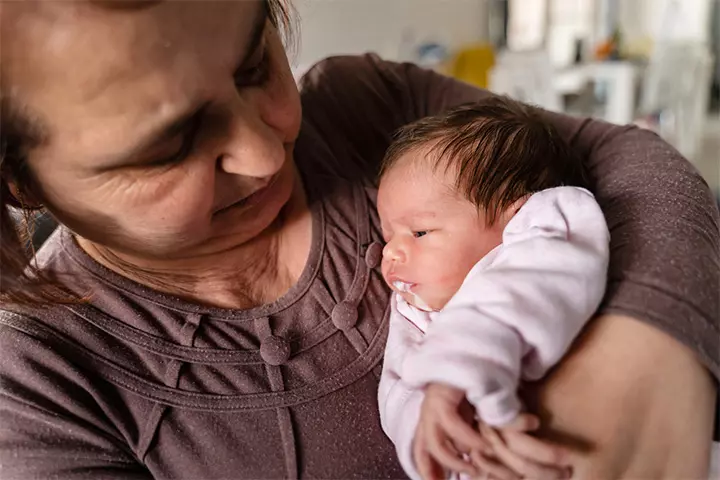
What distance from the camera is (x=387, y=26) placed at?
2670 mm

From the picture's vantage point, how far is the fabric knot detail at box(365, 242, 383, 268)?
0.94 m

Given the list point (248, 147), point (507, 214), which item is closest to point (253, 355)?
point (248, 147)

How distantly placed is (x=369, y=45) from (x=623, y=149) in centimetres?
175

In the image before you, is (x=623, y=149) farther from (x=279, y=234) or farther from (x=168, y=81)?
(x=168, y=81)

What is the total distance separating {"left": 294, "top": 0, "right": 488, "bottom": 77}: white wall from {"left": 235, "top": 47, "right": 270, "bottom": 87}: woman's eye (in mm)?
1223

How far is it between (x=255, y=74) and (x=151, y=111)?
0.19 m

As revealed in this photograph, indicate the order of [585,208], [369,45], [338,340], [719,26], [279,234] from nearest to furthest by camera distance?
1. [585,208]
2. [338,340]
3. [279,234]
4. [369,45]
5. [719,26]

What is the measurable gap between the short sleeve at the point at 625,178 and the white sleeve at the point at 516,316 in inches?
1.9

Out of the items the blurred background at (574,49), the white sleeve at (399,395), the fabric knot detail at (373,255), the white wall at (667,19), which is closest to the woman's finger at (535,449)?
the white sleeve at (399,395)

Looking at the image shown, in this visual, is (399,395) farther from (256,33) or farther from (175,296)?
(256,33)

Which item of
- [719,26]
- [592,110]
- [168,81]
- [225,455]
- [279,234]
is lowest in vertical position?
[592,110]

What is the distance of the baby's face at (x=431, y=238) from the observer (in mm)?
835

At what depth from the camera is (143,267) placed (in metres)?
0.90

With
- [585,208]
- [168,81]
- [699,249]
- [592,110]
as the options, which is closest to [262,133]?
[168,81]
